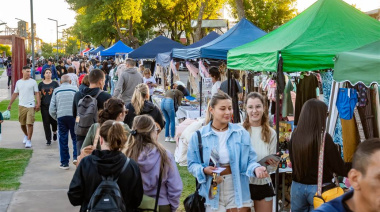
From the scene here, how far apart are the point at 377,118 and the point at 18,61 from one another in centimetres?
1885

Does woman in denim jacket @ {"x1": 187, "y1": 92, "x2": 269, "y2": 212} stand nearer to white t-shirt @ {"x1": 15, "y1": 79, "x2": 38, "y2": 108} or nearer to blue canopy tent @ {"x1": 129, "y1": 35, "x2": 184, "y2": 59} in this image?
white t-shirt @ {"x1": 15, "y1": 79, "x2": 38, "y2": 108}

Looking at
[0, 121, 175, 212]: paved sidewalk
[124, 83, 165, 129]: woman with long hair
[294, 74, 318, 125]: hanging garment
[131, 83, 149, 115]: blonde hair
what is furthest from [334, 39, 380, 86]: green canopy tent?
[0, 121, 175, 212]: paved sidewalk

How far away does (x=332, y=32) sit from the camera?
7004 millimetres

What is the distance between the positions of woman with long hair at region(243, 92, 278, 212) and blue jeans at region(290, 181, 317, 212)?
0.22m

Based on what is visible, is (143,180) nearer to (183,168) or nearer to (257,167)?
(257,167)

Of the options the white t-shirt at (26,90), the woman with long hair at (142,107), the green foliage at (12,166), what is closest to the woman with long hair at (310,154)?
the woman with long hair at (142,107)

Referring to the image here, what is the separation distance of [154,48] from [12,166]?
12.8 metres

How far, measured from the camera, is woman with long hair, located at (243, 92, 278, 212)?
16.1 feet

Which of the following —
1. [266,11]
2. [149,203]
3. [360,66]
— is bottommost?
[149,203]

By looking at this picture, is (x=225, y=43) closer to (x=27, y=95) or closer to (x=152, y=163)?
(x=27, y=95)

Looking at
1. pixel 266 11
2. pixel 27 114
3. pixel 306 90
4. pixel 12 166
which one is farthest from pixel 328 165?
pixel 266 11

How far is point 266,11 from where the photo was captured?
157ft

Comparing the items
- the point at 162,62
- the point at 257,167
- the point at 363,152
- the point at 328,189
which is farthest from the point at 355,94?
the point at 162,62

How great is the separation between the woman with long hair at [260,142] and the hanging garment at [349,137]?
1.28m
